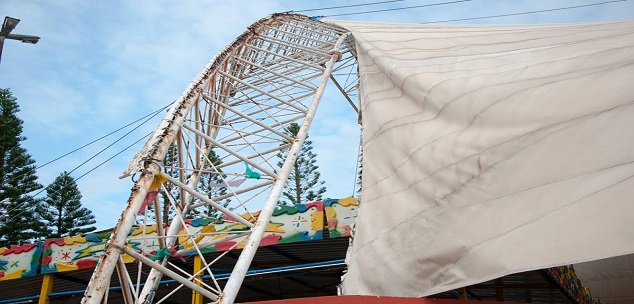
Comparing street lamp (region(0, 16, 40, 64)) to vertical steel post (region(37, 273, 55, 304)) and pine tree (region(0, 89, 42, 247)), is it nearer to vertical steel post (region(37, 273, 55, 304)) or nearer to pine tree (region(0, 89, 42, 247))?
vertical steel post (region(37, 273, 55, 304))

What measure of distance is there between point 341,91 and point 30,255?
436 inches

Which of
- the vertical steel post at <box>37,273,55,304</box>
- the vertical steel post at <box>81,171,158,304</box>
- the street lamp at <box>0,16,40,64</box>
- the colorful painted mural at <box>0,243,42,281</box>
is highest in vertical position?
the street lamp at <box>0,16,40,64</box>

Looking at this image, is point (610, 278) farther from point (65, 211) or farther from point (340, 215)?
point (65, 211)

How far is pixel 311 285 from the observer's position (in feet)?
63.7

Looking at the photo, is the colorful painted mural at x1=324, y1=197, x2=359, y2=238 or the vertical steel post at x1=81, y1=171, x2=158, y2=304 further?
the colorful painted mural at x1=324, y1=197, x2=359, y2=238

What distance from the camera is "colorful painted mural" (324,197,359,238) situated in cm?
1407

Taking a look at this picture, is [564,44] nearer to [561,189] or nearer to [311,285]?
[561,189]

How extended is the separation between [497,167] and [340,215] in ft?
29.3

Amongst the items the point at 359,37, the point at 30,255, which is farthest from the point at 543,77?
the point at 30,255

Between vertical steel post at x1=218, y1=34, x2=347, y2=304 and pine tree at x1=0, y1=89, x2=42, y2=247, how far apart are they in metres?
25.5

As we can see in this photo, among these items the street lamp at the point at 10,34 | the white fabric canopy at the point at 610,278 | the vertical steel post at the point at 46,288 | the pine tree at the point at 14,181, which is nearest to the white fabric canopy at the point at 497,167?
the street lamp at the point at 10,34

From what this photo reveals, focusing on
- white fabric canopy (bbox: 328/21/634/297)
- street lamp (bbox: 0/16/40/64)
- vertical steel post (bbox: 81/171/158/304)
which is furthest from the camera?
street lamp (bbox: 0/16/40/64)

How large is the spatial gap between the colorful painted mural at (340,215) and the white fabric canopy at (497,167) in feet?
18.5

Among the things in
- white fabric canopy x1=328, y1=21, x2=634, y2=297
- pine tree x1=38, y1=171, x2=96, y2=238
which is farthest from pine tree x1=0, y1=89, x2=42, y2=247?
white fabric canopy x1=328, y1=21, x2=634, y2=297
